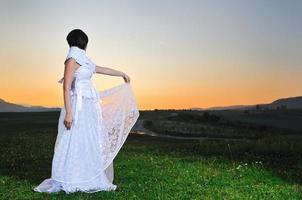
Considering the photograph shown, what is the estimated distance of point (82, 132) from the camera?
48.2ft

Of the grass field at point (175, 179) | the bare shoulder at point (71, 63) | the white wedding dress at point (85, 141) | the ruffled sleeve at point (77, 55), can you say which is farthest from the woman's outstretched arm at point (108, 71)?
the grass field at point (175, 179)

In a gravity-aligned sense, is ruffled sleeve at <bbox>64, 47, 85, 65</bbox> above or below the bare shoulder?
above

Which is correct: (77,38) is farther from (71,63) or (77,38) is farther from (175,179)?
(175,179)

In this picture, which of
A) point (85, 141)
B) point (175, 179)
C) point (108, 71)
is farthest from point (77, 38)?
point (175, 179)

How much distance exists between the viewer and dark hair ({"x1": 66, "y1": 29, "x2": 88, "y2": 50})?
14.2 metres

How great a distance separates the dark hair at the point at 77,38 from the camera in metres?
14.2

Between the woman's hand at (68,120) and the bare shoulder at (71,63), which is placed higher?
the bare shoulder at (71,63)

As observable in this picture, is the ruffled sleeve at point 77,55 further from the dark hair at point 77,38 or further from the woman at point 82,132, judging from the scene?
the dark hair at point 77,38

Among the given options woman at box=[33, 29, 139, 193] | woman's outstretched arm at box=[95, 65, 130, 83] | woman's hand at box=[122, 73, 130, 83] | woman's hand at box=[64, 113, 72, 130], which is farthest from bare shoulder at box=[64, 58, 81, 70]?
woman's hand at box=[122, 73, 130, 83]

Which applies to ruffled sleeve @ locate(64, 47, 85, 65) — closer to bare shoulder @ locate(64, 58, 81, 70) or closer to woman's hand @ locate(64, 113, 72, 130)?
bare shoulder @ locate(64, 58, 81, 70)

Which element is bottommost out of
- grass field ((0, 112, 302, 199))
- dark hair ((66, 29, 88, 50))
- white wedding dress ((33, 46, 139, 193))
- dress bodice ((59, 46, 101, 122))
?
grass field ((0, 112, 302, 199))

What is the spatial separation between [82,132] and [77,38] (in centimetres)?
241

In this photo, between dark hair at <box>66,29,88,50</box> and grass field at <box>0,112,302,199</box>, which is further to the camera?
grass field at <box>0,112,302,199</box>

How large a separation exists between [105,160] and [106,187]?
732 mm
